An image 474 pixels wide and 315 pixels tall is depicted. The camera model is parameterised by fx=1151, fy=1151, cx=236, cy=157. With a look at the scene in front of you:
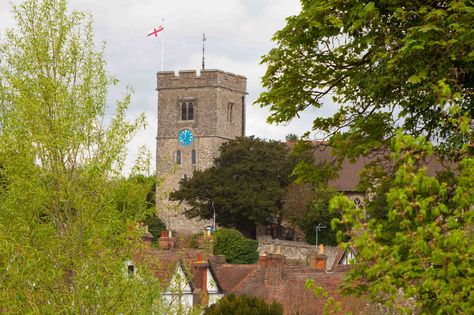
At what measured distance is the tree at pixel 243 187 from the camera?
101 m

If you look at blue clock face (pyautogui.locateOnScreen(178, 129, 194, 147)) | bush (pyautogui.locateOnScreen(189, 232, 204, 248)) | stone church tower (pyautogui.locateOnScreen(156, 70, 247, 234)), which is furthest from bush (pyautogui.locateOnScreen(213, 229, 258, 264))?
blue clock face (pyautogui.locateOnScreen(178, 129, 194, 147))

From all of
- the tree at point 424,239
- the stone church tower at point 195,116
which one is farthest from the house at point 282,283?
the stone church tower at point 195,116

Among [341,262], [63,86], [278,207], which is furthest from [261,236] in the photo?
[63,86]

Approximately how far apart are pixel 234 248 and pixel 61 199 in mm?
67787

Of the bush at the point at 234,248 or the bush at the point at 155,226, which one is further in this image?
the bush at the point at 155,226

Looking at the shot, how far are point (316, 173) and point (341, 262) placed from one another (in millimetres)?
35888

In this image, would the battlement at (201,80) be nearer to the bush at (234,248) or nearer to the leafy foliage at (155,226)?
the leafy foliage at (155,226)

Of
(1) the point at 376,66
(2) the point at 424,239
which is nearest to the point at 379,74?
(1) the point at 376,66

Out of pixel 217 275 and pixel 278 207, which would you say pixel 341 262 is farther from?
pixel 278 207

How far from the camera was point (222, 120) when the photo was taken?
399ft

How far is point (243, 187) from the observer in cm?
10106

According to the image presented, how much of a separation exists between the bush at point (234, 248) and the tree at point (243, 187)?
10544mm

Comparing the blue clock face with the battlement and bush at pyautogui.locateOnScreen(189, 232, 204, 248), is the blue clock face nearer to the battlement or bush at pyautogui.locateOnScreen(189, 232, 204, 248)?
the battlement

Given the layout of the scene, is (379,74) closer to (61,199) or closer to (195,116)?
(61,199)
